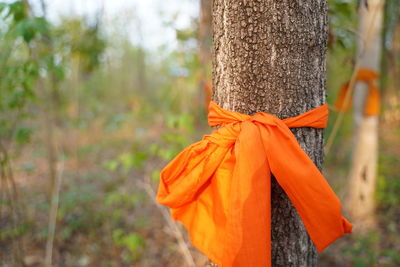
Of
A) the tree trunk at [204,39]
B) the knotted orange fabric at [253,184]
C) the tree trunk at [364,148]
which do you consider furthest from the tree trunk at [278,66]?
the tree trunk at [364,148]

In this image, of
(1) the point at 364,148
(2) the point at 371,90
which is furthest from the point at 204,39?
(1) the point at 364,148

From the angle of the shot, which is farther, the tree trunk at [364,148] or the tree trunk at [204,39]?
the tree trunk at [204,39]

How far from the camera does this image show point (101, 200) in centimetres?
405

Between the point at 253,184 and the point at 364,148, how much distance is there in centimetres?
262

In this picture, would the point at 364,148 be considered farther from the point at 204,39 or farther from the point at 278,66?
the point at 278,66

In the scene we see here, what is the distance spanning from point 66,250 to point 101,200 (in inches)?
43.6

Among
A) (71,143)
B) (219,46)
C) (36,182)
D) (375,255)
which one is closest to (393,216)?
(375,255)

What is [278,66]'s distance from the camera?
0.98m

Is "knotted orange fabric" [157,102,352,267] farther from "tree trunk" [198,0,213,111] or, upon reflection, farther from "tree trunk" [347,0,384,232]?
"tree trunk" [347,0,384,232]

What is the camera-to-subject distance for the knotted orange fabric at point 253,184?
91 cm

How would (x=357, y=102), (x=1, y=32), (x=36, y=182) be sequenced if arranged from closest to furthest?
1. (x=1, y=32)
2. (x=357, y=102)
3. (x=36, y=182)

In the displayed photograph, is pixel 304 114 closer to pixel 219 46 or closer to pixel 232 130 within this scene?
pixel 232 130

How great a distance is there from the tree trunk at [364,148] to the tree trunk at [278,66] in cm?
215

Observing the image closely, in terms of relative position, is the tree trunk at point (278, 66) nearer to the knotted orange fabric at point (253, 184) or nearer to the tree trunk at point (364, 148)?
the knotted orange fabric at point (253, 184)
